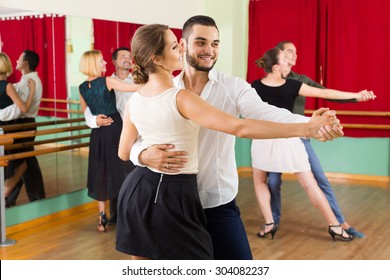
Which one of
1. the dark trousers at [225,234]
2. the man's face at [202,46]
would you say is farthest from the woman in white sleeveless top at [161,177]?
the man's face at [202,46]

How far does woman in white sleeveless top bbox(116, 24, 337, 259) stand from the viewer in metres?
1.88

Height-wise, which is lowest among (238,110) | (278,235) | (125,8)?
(278,235)

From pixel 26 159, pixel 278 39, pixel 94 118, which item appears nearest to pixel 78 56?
pixel 94 118

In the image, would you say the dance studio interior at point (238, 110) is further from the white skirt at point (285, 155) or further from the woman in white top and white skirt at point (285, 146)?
the white skirt at point (285, 155)

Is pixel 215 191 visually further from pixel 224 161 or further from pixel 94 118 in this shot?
pixel 94 118

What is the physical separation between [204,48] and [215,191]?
58cm

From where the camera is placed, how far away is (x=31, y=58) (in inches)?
177

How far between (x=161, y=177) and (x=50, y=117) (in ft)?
9.76

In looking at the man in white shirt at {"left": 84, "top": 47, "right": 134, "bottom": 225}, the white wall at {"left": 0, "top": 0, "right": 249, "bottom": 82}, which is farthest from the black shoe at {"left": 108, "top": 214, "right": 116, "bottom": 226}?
the white wall at {"left": 0, "top": 0, "right": 249, "bottom": 82}

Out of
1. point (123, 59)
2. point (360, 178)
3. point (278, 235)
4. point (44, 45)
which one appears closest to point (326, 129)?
point (278, 235)

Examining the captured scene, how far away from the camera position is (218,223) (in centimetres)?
215

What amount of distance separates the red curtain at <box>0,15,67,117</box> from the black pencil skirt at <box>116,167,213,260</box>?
2.71 meters

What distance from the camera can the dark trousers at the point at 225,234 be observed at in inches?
84.4

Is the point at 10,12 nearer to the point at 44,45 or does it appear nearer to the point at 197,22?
the point at 44,45
